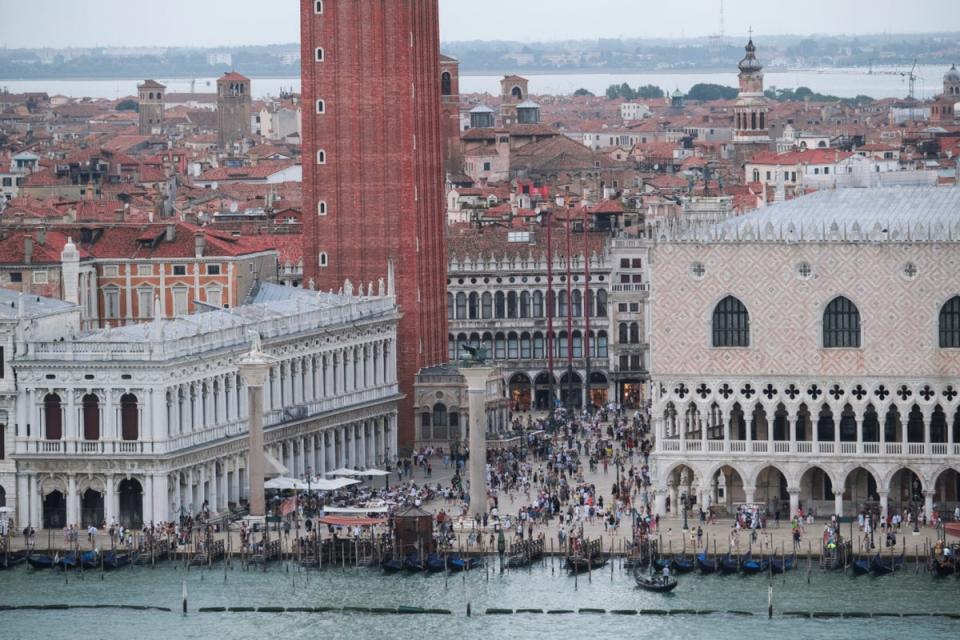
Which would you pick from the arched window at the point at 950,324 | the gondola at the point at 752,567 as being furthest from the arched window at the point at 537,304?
the gondola at the point at 752,567

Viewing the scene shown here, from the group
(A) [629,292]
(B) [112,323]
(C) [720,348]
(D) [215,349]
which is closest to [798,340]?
→ (C) [720,348]

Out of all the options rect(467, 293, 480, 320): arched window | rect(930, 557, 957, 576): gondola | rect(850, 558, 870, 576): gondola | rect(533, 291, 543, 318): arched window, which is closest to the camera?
rect(930, 557, 957, 576): gondola

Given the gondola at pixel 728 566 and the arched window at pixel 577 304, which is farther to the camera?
the arched window at pixel 577 304

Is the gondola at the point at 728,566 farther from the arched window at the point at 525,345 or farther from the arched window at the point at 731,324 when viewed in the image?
the arched window at the point at 525,345

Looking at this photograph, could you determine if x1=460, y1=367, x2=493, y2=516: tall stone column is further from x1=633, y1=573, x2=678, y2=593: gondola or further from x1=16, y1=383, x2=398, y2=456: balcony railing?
x1=633, y1=573, x2=678, y2=593: gondola

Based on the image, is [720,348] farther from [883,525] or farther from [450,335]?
[450,335]

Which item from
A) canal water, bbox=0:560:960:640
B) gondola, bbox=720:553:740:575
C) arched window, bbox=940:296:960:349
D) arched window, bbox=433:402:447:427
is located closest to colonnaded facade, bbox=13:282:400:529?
canal water, bbox=0:560:960:640

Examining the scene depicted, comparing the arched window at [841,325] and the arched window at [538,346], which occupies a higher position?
the arched window at [841,325]
